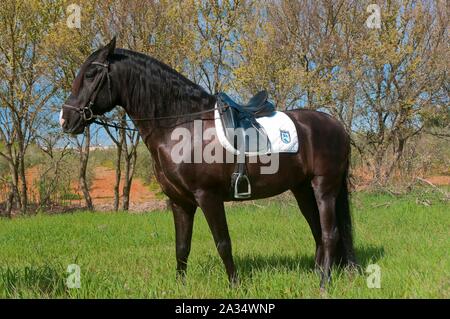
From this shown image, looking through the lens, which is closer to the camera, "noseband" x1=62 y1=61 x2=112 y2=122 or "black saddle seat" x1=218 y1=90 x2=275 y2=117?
"noseband" x1=62 y1=61 x2=112 y2=122

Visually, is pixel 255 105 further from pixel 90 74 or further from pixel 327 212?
pixel 90 74

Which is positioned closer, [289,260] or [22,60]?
[289,260]

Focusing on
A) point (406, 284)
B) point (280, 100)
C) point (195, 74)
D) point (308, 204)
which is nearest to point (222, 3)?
point (195, 74)

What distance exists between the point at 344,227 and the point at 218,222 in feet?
5.53

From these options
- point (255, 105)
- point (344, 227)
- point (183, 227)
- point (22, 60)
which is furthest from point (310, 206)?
point (22, 60)

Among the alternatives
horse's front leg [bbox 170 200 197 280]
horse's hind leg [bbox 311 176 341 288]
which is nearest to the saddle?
horse's front leg [bbox 170 200 197 280]

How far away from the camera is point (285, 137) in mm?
4082

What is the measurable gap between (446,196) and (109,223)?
7.98 metres

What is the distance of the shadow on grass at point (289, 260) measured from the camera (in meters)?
4.72

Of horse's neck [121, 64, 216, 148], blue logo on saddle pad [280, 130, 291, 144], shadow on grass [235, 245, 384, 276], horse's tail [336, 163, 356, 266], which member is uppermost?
horse's neck [121, 64, 216, 148]

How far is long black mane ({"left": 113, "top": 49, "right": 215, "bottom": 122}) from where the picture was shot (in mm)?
3775

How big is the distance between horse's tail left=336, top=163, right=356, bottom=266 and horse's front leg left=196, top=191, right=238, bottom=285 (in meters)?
1.40

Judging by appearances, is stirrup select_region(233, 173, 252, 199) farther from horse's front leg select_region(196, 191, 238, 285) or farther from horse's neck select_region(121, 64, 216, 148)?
horse's neck select_region(121, 64, 216, 148)

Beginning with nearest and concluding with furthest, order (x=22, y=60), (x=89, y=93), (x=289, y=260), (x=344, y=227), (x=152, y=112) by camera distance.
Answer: (x=89, y=93)
(x=152, y=112)
(x=344, y=227)
(x=289, y=260)
(x=22, y=60)
